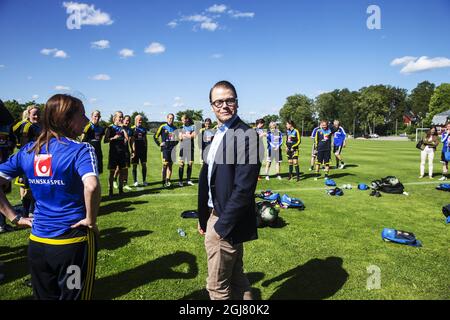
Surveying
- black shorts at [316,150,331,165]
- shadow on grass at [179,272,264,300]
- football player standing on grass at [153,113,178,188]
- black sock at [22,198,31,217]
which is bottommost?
shadow on grass at [179,272,264,300]

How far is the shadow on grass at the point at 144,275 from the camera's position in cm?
449

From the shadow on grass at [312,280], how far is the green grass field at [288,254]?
0.05 ft

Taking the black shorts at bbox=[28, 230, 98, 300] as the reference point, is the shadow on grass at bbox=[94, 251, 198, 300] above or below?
below

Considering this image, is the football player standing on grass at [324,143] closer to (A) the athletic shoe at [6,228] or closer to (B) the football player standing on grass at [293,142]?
(B) the football player standing on grass at [293,142]

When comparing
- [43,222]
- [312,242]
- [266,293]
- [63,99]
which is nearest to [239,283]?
[266,293]

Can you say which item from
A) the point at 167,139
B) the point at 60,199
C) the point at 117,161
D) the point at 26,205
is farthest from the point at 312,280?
the point at 167,139

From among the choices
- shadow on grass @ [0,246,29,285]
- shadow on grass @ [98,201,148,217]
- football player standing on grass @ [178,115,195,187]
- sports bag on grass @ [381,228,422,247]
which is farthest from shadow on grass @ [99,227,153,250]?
football player standing on grass @ [178,115,195,187]

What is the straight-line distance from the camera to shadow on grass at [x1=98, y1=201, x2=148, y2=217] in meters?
8.73

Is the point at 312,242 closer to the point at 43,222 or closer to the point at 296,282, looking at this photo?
the point at 296,282

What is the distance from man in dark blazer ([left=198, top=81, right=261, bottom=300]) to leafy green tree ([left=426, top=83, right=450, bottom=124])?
124m

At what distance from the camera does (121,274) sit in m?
5.02

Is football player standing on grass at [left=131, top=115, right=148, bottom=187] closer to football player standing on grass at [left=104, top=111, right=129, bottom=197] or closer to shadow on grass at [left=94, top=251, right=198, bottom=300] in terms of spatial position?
football player standing on grass at [left=104, top=111, right=129, bottom=197]

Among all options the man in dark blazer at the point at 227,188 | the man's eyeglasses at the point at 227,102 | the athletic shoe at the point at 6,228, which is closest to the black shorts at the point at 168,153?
the athletic shoe at the point at 6,228

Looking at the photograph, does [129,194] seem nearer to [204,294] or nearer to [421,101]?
[204,294]
